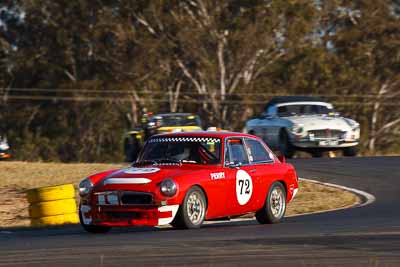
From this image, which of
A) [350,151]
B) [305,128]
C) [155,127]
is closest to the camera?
[305,128]

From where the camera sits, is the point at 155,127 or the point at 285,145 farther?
the point at 155,127

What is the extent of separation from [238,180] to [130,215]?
1651mm

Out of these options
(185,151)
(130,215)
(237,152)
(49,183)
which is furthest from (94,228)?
(49,183)

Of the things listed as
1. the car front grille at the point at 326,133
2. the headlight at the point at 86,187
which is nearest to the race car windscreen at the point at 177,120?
the car front grille at the point at 326,133

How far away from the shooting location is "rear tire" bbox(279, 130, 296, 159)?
26000 mm

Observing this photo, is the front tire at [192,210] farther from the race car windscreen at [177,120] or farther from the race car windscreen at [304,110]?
the race car windscreen at [177,120]

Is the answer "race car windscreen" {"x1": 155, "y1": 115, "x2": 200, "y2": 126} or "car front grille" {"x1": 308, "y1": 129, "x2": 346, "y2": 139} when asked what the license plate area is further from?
"race car windscreen" {"x1": 155, "y1": 115, "x2": 200, "y2": 126}

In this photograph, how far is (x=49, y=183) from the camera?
21.1 m

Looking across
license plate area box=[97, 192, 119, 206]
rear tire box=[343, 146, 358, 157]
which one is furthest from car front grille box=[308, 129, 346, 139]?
license plate area box=[97, 192, 119, 206]

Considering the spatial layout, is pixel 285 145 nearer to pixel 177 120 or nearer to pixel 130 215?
pixel 177 120

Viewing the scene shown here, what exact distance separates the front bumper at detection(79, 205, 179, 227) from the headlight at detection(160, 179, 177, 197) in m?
0.15

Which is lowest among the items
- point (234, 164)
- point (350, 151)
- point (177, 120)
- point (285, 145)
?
point (350, 151)

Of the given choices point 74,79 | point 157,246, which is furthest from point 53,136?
point 157,246

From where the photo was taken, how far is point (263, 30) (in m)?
49.9
